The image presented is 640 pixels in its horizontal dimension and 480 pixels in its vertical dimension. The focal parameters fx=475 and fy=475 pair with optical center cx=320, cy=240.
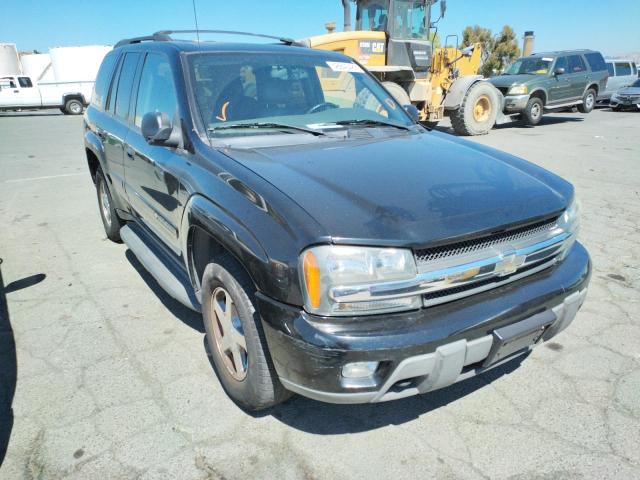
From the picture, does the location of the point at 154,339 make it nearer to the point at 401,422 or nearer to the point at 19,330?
the point at 19,330

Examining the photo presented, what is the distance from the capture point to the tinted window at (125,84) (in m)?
3.77

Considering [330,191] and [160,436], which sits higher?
[330,191]

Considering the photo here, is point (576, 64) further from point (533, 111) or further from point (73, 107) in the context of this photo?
point (73, 107)

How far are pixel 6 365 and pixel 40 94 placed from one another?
23876 mm

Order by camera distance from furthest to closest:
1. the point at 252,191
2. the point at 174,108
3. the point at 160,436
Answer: the point at 174,108, the point at 160,436, the point at 252,191

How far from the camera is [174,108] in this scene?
2.90m

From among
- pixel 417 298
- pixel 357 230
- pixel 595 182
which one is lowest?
pixel 595 182

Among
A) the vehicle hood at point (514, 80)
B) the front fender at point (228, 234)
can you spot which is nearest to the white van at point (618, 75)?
the vehicle hood at point (514, 80)

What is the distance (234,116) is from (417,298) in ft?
5.47

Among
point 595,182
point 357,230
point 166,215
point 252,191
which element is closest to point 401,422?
point 357,230

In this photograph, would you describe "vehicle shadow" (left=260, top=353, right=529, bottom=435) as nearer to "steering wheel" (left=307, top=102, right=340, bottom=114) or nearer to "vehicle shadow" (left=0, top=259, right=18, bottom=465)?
"vehicle shadow" (left=0, top=259, right=18, bottom=465)

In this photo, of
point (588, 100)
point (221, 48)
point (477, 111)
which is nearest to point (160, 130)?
point (221, 48)

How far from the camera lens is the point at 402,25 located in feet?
35.3

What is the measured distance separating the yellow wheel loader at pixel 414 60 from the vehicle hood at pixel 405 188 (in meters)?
7.52
